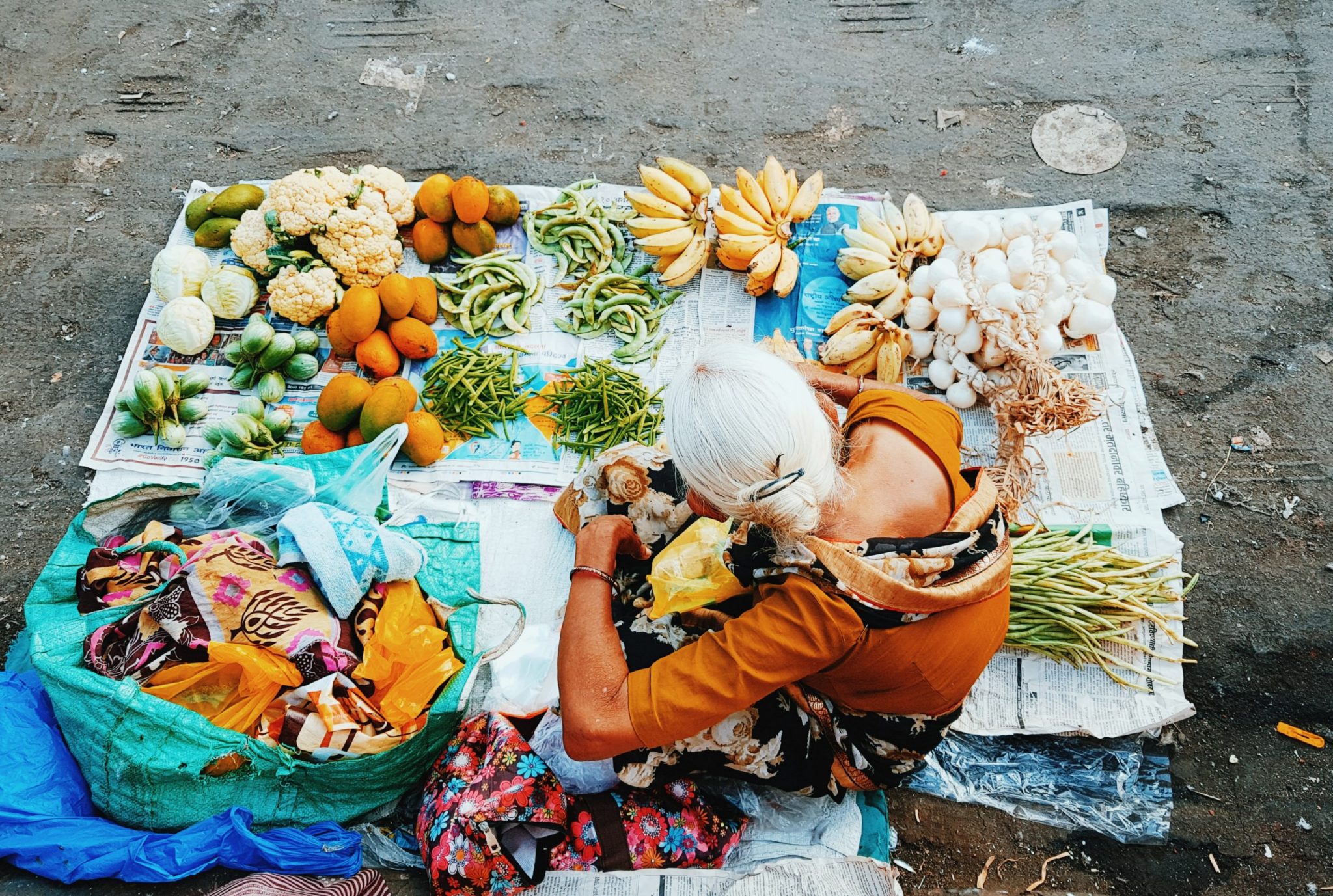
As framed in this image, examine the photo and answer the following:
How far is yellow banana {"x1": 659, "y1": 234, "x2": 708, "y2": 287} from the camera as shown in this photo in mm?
3678

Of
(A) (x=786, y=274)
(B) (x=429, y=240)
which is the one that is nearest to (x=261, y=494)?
(B) (x=429, y=240)

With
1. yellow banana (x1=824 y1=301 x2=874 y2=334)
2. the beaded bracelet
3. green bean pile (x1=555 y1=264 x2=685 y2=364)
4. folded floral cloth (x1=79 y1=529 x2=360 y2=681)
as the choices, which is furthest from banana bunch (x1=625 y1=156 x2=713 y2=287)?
folded floral cloth (x1=79 y1=529 x2=360 y2=681)

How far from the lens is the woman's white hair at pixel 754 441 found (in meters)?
1.85

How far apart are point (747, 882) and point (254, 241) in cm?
310

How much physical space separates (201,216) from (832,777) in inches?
138

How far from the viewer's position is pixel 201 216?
3867 mm

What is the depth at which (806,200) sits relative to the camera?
3.78 meters

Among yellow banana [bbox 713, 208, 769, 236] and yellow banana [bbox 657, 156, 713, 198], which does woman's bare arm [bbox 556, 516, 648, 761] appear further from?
yellow banana [bbox 657, 156, 713, 198]

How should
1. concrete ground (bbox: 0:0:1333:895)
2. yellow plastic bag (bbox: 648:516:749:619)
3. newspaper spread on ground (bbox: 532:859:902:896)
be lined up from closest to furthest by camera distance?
yellow plastic bag (bbox: 648:516:749:619) < newspaper spread on ground (bbox: 532:859:902:896) < concrete ground (bbox: 0:0:1333:895)

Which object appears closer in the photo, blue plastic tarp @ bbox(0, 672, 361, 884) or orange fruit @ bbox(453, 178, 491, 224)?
blue plastic tarp @ bbox(0, 672, 361, 884)

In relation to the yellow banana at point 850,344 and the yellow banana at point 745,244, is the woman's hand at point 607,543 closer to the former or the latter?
the yellow banana at point 850,344

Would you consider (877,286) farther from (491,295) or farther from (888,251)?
(491,295)

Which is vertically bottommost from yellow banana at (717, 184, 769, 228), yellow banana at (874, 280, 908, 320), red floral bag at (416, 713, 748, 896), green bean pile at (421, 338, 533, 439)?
red floral bag at (416, 713, 748, 896)

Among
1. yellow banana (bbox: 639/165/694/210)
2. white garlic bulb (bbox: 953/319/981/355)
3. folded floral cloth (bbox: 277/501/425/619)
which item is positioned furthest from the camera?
yellow banana (bbox: 639/165/694/210)
